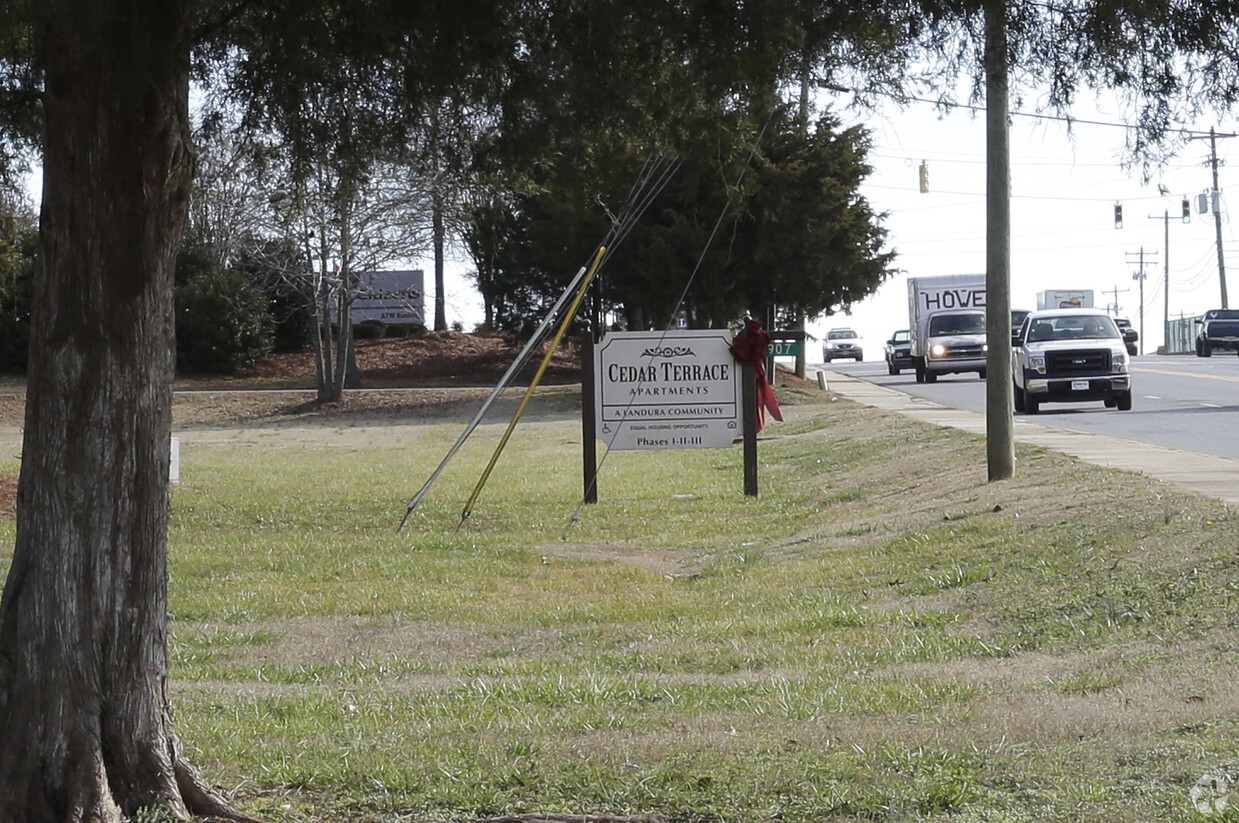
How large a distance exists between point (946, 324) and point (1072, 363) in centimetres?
1633

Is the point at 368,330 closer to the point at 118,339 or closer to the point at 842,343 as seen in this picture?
the point at 842,343

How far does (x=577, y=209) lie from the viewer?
744cm

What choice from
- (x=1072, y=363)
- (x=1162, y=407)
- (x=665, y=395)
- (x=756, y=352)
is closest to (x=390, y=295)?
(x=1072, y=363)

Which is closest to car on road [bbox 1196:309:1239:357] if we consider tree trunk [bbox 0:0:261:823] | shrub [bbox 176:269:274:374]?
shrub [bbox 176:269:274:374]

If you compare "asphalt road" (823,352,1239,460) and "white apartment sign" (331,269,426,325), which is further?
"white apartment sign" (331,269,426,325)

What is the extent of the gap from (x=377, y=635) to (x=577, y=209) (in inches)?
145

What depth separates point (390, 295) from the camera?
40844mm

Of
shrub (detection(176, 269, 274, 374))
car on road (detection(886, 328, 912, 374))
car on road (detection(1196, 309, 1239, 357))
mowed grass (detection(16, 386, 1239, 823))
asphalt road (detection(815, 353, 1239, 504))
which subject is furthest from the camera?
car on road (detection(1196, 309, 1239, 357))

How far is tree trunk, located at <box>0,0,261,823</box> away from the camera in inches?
194

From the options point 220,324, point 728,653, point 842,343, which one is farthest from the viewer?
point 842,343

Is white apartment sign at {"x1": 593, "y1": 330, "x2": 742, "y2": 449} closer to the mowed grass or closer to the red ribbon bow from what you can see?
the red ribbon bow

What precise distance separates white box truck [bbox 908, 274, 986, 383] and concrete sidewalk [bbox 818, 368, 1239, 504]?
46.5ft

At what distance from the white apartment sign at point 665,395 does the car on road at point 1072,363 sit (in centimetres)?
1139

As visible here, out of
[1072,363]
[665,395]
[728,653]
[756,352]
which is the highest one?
[756,352]
